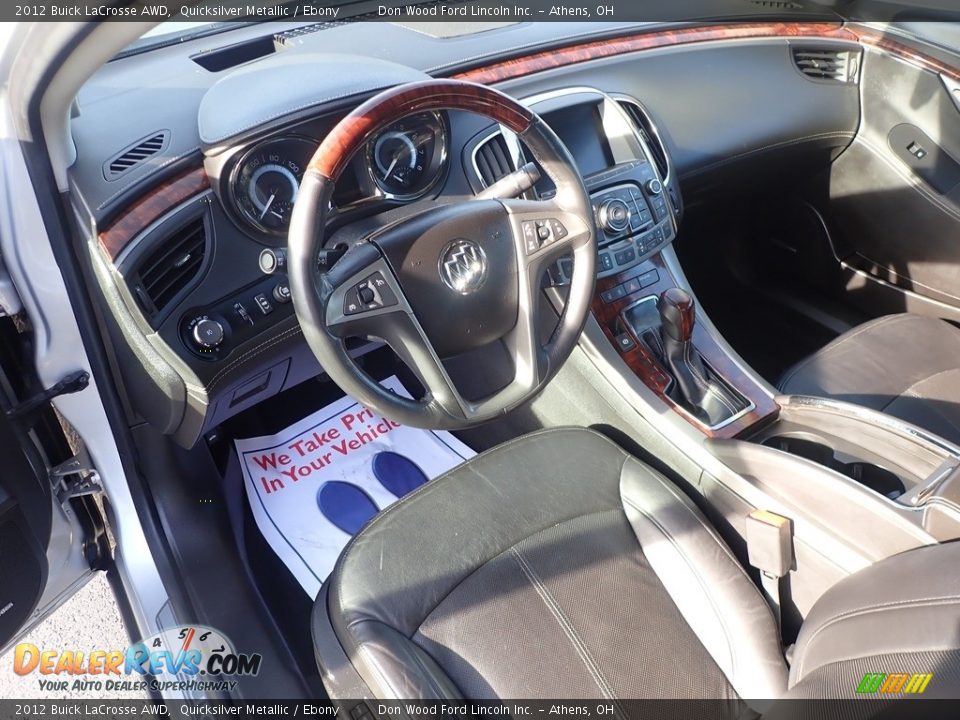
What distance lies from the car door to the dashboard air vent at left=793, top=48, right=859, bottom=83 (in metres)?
1.94

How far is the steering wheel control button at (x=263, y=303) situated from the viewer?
4.62ft

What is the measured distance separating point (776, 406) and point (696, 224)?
3.19ft

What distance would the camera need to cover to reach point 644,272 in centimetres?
174

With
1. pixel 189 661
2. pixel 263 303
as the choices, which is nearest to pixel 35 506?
pixel 189 661

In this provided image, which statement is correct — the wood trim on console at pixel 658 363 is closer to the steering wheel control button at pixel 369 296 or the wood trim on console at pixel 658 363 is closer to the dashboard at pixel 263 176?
the dashboard at pixel 263 176

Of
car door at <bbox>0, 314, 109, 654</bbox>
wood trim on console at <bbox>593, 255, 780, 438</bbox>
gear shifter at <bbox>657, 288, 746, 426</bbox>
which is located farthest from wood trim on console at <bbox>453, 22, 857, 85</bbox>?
car door at <bbox>0, 314, 109, 654</bbox>

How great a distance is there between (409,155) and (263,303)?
37 centimetres

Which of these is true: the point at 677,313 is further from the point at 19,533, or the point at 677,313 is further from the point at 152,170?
the point at 19,533

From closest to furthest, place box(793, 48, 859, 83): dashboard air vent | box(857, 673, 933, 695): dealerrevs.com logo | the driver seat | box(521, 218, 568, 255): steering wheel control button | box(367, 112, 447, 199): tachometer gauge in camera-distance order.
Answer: box(857, 673, 933, 695): dealerrevs.com logo
the driver seat
box(521, 218, 568, 255): steering wheel control button
box(367, 112, 447, 199): tachometer gauge
box(793, 48, 859, 83): dashboard air vent

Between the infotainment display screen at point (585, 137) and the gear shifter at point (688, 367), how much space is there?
1.27 feet

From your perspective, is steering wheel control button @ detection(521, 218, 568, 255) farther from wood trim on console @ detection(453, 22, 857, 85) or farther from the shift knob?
wood trim on console @ detection(453, 22, 857, 85)

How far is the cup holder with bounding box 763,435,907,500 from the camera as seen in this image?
1.43 m

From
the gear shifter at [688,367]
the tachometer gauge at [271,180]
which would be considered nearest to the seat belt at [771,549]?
the gear shifter at [688,367]

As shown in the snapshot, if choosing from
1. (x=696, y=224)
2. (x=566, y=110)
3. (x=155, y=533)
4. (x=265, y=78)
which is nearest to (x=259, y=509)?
(x=155, y=533)
